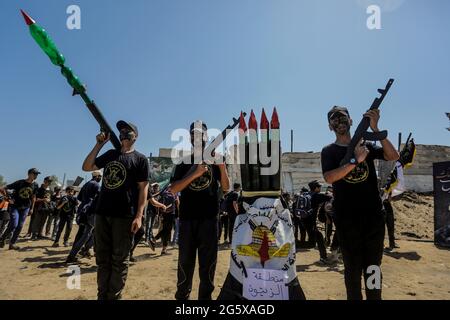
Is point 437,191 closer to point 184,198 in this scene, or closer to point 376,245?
point 376,245

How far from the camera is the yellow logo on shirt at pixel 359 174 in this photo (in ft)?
9.80

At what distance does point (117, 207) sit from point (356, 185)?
2.68 meters

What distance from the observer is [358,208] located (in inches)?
114

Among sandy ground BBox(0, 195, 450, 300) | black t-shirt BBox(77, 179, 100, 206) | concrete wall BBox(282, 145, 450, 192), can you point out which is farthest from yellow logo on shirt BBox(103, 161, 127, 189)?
concrete wall BBox(282, 145, 450, 192)

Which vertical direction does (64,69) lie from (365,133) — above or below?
above

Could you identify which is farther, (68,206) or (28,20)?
(68,206)

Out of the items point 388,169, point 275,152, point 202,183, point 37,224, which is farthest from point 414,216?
point 37,224

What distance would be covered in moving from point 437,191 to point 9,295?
522 inches

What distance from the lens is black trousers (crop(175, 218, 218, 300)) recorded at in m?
3.14

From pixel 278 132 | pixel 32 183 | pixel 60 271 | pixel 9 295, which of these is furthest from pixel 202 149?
pixel 32 183

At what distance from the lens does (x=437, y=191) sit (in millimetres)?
11117

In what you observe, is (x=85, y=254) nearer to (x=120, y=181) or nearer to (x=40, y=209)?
(x=40, y=209)

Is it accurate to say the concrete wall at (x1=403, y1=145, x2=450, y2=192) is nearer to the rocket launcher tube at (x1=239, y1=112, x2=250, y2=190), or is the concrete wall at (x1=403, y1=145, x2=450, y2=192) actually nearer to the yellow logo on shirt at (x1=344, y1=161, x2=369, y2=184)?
the yellow logo on shirt at (x1=344, y1=161, x2=369, y2=184)

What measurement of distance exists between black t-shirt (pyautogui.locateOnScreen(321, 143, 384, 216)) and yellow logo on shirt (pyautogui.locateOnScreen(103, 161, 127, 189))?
7.87 feet
